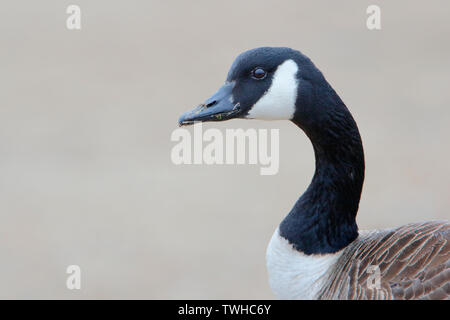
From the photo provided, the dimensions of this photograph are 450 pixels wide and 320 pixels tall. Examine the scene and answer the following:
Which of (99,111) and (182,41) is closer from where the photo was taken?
(99,111)

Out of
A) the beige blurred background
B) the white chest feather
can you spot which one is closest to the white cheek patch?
the white chest feather

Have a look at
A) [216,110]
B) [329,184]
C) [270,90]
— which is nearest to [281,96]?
[270,90]

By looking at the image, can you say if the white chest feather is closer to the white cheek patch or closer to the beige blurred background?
the white cheek patch

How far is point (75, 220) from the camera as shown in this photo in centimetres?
610

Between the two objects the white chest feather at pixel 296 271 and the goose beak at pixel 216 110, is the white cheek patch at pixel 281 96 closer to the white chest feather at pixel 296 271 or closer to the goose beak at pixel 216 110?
the goose beak at pixel 216 110

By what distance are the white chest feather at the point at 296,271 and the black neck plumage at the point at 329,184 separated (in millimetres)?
29

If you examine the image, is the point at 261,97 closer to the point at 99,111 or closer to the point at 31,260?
the point at 31,260

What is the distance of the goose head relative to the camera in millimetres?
2578

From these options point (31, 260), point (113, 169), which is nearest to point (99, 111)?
point (113, 169)

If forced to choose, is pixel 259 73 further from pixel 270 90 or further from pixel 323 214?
pixel 323 214

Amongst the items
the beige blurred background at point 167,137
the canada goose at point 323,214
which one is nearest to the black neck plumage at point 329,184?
the canada goose at point 323,214

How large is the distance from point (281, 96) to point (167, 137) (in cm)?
469

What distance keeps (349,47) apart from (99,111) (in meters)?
3.13

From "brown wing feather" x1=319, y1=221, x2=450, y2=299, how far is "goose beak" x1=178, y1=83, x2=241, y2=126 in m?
0.66
